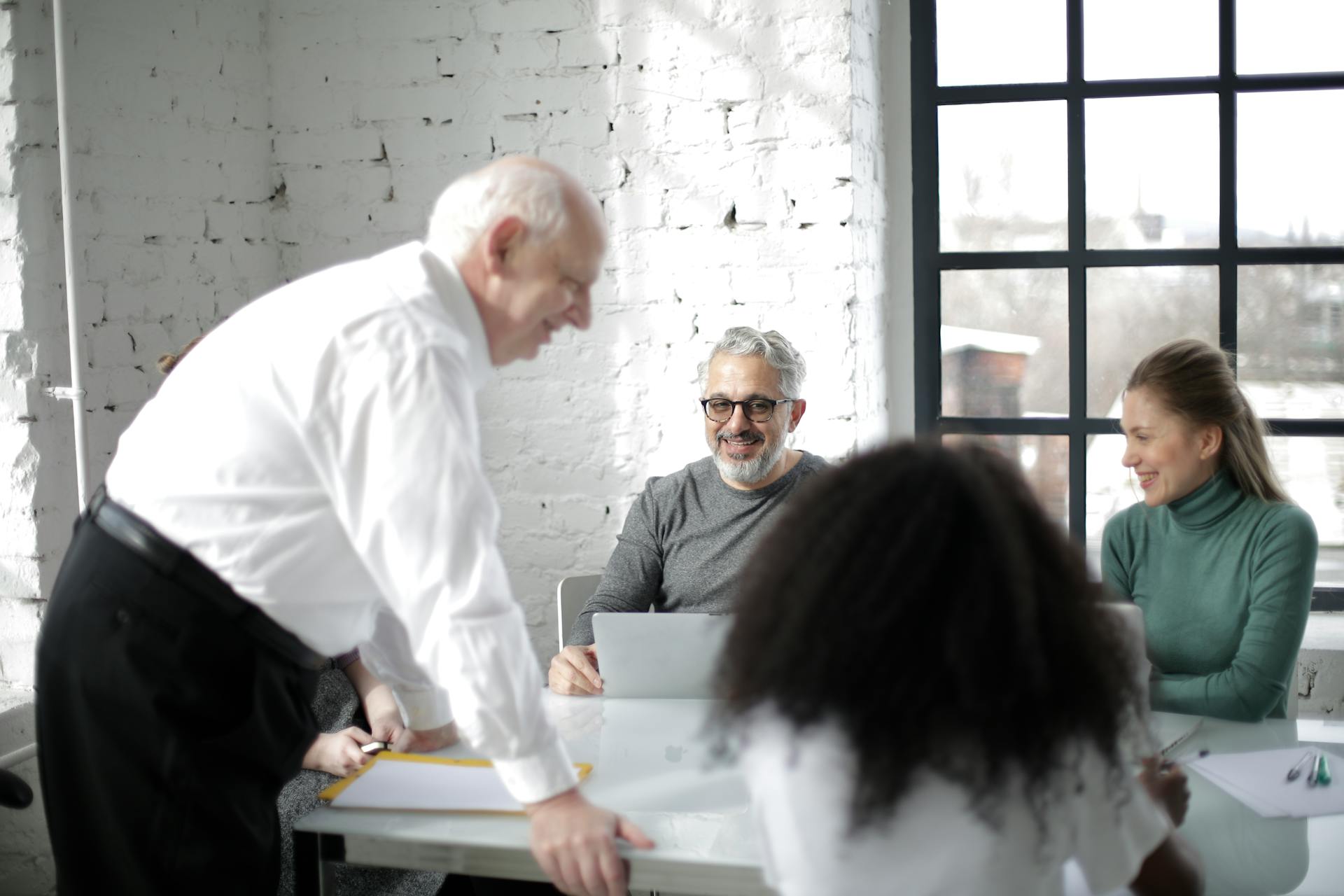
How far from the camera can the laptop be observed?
5.91 feet

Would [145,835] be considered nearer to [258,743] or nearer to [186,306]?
[258,743]

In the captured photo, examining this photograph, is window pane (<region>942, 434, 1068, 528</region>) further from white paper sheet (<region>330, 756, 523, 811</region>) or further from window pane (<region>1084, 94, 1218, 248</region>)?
white paper sheet (<region>330, 756, 523, 811</region>)

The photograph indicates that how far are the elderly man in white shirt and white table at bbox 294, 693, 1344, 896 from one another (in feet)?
0.22

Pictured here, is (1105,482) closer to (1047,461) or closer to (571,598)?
(1047,461)

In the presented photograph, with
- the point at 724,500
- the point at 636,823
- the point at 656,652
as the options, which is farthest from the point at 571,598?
the point at 636,823

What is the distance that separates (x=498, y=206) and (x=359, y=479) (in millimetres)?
348

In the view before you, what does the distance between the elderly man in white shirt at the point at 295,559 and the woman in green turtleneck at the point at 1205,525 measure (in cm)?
112

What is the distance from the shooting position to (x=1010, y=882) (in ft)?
3.25

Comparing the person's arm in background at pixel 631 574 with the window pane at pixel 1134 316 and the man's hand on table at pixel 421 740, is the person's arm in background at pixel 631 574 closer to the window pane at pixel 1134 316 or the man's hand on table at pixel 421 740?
the man's hand on table at pixel 421 740

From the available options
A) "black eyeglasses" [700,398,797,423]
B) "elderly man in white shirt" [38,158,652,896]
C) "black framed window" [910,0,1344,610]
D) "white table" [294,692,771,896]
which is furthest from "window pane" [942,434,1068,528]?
"elderly man in white shirt" [38,158,652,896]

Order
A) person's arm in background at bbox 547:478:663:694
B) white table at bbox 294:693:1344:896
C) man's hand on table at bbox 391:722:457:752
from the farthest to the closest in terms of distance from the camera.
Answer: person's arm in background at bbox 547:478:663:694 → man's hand on table at bbox 391:722:457:752 → white table at bbox 294:693:1344:896

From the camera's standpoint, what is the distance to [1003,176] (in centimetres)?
Result: 296

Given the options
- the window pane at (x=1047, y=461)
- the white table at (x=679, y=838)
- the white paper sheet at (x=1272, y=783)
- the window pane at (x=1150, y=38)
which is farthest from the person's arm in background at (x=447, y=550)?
the window pane at (x=1150, y=38)

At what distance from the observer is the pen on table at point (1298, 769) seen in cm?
153
